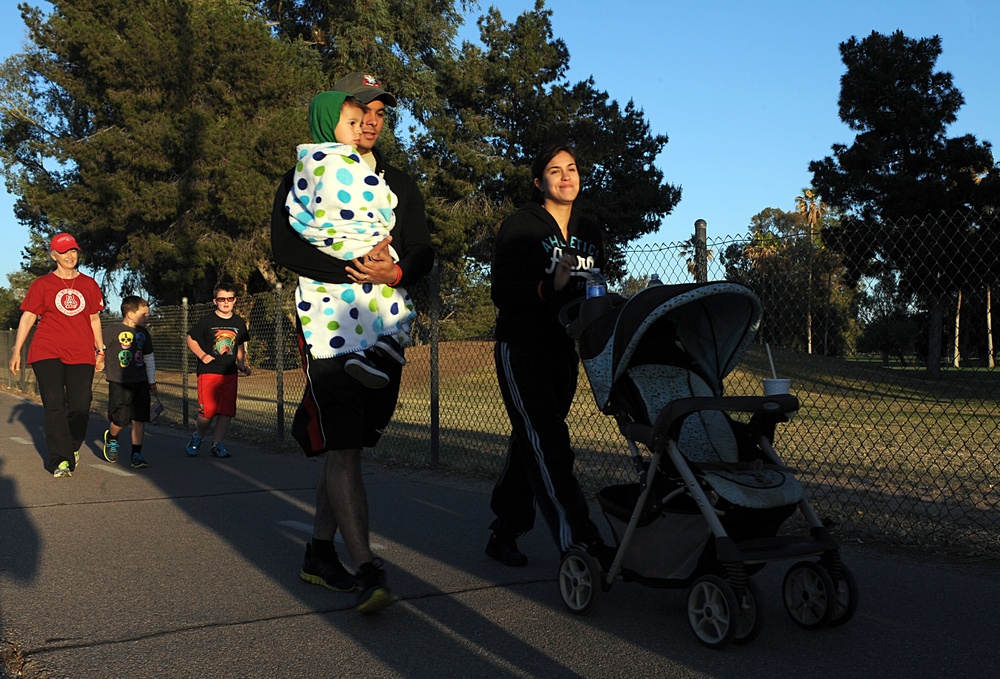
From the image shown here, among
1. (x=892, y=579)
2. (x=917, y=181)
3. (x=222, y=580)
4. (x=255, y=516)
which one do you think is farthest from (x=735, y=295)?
(x=917, y=181)

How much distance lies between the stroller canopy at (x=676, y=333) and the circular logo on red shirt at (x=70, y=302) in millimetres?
5979

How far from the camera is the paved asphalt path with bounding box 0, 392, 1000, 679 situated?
3.57 meters

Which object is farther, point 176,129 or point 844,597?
point 176,129

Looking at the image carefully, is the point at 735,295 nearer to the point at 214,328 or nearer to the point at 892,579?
the point at 892,579

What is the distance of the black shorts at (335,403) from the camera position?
14.1ft

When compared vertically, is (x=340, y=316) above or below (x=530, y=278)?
below

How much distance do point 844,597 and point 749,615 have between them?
447 mm

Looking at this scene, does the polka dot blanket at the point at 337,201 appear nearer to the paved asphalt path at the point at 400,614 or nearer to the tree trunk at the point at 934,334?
the paved asphalt path at the point at 400,614

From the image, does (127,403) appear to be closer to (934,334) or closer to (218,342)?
(218,342)

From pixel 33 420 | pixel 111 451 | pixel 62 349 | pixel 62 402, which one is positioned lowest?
pixel 33 420

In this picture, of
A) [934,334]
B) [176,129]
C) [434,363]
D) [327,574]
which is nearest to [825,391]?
[934,334]

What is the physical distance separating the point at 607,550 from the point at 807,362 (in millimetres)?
8088

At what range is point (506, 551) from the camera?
520 centimetres

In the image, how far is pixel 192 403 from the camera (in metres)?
20.1
